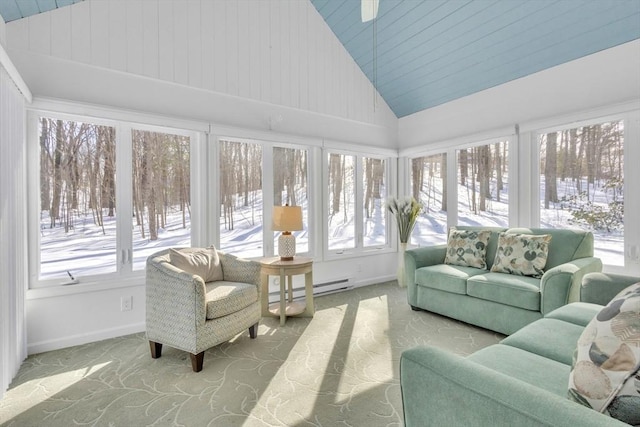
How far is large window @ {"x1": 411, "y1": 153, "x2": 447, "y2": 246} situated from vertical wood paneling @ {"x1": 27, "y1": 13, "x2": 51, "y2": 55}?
4689 millimetres

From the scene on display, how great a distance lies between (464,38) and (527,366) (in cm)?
355

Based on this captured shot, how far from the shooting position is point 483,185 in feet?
14.2

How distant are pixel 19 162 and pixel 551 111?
16.8ft

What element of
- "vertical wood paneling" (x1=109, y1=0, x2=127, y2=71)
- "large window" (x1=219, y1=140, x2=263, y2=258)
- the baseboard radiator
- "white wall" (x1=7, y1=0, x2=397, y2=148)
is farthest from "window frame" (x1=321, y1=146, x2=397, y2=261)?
"vertical wood paneling" (x1=109, y1=0, x2=127, y2=71)

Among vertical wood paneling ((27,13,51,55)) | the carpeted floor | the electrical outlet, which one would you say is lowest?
the carpeted floor

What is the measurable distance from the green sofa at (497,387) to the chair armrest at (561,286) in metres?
0.97

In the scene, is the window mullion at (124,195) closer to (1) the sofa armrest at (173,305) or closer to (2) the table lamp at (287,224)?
(1) the sofa armrest at (173,305)

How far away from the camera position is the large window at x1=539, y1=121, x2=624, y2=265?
10.5ft

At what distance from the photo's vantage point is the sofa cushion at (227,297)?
8.20 ft

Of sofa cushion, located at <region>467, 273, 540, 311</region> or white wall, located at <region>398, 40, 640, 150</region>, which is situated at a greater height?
white wall, located at <region>398, 40, 640, 150</region>

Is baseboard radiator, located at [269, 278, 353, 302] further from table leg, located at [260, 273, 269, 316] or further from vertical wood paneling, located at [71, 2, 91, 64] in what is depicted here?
vertical wood paneling, located at [71, 2, 91, 64]

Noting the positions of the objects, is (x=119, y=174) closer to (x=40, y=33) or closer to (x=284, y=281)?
(x=40, y=33)

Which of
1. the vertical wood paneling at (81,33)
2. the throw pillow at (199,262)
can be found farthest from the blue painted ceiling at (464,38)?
the throw pillow at (199,262)

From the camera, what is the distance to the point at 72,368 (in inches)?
97.0
